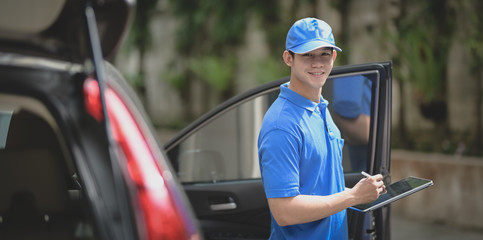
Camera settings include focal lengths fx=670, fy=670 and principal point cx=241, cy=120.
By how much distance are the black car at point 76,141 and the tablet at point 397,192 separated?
44.1 inches

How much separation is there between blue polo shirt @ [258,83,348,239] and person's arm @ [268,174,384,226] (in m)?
0.04

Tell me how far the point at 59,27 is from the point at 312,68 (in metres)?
1.07

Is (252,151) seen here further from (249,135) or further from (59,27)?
A: (59,27)

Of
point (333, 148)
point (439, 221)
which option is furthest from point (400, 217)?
point (333, 148)

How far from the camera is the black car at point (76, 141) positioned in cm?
163

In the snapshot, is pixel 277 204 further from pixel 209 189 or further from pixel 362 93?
pixel 209 189

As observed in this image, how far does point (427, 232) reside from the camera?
746cm

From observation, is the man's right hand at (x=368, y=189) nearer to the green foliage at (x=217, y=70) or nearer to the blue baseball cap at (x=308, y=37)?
the blue baseball cap at (x=308, y=37)

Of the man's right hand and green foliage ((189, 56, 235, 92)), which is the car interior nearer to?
the man's right hand

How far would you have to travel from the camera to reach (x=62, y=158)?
1728 mm

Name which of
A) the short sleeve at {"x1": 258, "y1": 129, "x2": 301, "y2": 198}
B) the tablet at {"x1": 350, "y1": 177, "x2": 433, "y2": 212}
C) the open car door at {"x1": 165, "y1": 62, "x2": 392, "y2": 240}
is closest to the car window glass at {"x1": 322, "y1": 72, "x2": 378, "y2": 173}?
the open car door at {"x1": 165, "y1": 62, "x2": 392, "y2": 240}

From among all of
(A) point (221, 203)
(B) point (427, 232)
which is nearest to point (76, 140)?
(A) point (221, 203)

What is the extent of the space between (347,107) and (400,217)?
547cm

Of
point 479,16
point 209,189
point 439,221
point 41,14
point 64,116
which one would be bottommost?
point 439,221
